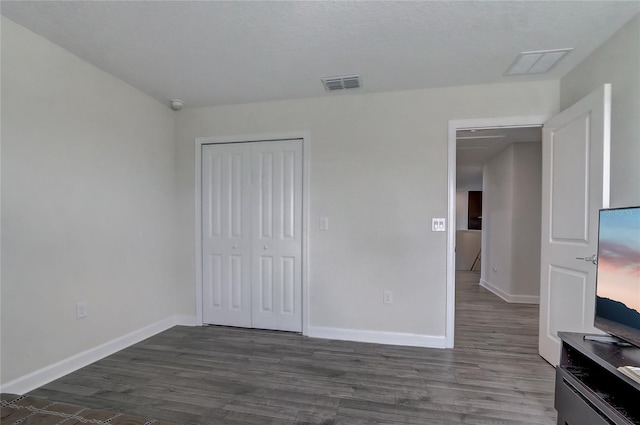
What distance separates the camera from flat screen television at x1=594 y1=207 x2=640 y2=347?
1290mm

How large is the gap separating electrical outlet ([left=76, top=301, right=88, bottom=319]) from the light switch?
10.2 feet

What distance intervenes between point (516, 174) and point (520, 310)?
1997 mm


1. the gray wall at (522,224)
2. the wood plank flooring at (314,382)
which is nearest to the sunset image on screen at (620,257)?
the wood plank flooring at (314,382)

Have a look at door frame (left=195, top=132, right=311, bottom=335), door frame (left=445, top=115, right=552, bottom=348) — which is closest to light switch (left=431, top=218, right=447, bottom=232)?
door frame (left=445, top=115, right=552, bottom=348)

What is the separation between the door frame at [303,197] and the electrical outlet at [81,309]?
1.04 metres

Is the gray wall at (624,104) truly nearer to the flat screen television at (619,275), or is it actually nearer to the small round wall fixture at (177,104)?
the flat screen television at (619,275)

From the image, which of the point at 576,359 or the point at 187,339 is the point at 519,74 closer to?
the point at 576,359

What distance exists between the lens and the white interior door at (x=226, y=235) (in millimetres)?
3080

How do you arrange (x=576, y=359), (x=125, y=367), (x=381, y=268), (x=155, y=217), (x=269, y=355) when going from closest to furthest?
(x=576, y=359)
(x=125, y=367)
(x=269, y=355)
(x=381, y=268)
(x=155, y=217)

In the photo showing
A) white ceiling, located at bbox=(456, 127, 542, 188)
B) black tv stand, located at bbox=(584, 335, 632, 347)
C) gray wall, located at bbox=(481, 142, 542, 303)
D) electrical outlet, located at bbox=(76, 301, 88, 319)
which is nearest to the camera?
black tv stand, located at bbox=(584, 335, 632, 347)

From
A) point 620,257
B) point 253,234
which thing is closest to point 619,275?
point 620,257

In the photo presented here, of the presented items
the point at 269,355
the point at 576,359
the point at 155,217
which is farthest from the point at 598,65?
the point at 155,217

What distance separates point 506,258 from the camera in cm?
432

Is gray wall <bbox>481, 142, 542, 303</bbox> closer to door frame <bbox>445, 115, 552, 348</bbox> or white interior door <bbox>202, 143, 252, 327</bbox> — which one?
door frame <bbox>445, 115, 552, 348</bbox>
